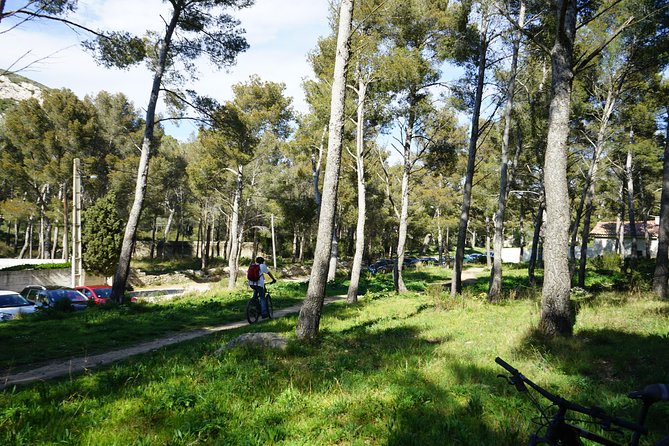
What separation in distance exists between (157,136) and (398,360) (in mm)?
38109

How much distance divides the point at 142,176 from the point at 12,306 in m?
6.39

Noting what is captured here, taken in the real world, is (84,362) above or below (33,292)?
above

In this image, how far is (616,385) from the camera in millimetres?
4957

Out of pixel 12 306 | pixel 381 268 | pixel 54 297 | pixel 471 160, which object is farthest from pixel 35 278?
pixel 471 160

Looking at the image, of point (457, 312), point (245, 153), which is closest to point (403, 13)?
point (245, 153)

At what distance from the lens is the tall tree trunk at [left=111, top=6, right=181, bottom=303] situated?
14469 millimetres

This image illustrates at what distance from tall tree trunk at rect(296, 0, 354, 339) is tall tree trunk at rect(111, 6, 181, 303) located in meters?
9.68

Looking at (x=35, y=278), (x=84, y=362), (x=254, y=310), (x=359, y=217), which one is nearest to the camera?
(x=84, y=362)

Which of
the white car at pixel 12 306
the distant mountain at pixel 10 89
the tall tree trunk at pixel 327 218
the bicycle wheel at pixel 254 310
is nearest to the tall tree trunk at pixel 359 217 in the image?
the bicycle wheel at pixel 254 310

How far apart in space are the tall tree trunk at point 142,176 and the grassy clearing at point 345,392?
29.5ft

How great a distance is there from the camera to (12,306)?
13.5 m

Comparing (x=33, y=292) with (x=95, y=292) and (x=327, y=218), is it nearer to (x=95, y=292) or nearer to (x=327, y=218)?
(x=95, y=292)

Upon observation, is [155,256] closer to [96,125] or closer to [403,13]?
[96,125]

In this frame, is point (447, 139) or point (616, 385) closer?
point (616, 385)
